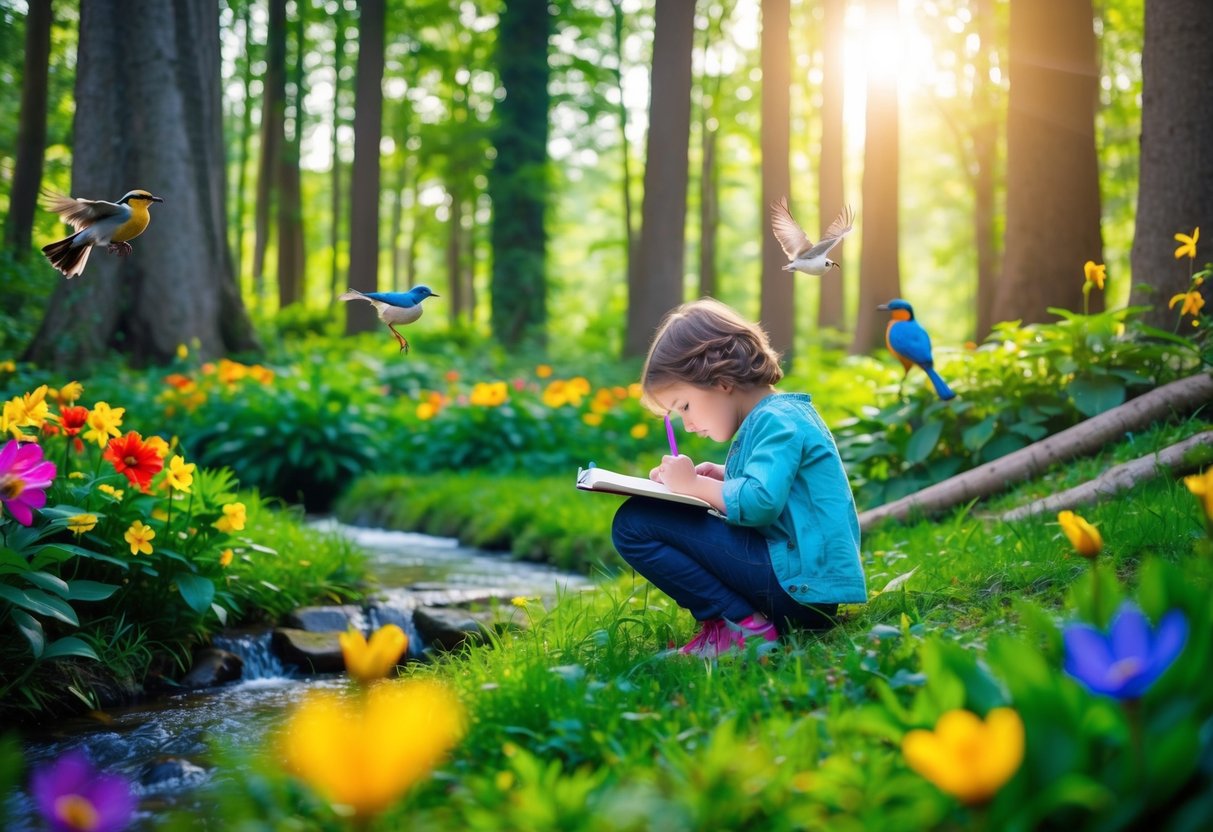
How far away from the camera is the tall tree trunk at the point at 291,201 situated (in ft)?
62.5

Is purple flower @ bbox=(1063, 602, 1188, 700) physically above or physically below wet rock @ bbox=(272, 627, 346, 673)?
above

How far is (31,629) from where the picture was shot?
9.80 ft

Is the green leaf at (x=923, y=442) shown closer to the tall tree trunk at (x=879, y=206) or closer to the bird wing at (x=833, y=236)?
the bird wing at (x=833, y=236)

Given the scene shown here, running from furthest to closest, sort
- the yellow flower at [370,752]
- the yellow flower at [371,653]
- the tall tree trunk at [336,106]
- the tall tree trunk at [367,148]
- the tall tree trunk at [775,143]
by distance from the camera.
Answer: the tall tree trunk at [336,106] → the tall tree trunk at [367,148] → the tall tree trunk at [775,143] → the yellow flower at [371,653] → the yellow flower at [370,752]

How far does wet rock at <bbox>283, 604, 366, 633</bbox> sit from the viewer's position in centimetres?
427

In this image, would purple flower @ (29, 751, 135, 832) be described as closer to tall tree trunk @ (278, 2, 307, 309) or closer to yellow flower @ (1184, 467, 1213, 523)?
yellow flower @ (1184, 467, 1213, 523)

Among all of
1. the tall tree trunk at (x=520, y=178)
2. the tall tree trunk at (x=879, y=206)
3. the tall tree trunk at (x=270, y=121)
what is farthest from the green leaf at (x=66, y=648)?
the tall tree trunk at (x=270, y=121)

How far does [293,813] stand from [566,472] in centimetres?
610

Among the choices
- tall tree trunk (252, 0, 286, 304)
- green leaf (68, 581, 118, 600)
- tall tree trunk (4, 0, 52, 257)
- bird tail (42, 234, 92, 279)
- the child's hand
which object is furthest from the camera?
tall tree trunk (252, 0, 286, 304)

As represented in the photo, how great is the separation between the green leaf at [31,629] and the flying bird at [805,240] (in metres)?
2.48

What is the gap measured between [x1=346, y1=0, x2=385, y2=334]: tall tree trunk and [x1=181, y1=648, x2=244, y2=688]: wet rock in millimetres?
10534

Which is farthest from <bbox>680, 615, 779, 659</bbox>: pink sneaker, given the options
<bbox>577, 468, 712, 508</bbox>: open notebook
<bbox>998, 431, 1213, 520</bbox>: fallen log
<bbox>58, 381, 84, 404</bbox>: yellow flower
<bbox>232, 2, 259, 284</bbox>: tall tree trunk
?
<bbox>232, 2, 259, 284</bbox>: tall tree trunk

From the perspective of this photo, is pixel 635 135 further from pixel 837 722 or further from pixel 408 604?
pixel 837 722

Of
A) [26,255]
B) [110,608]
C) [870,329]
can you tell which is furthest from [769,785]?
[26,255]
